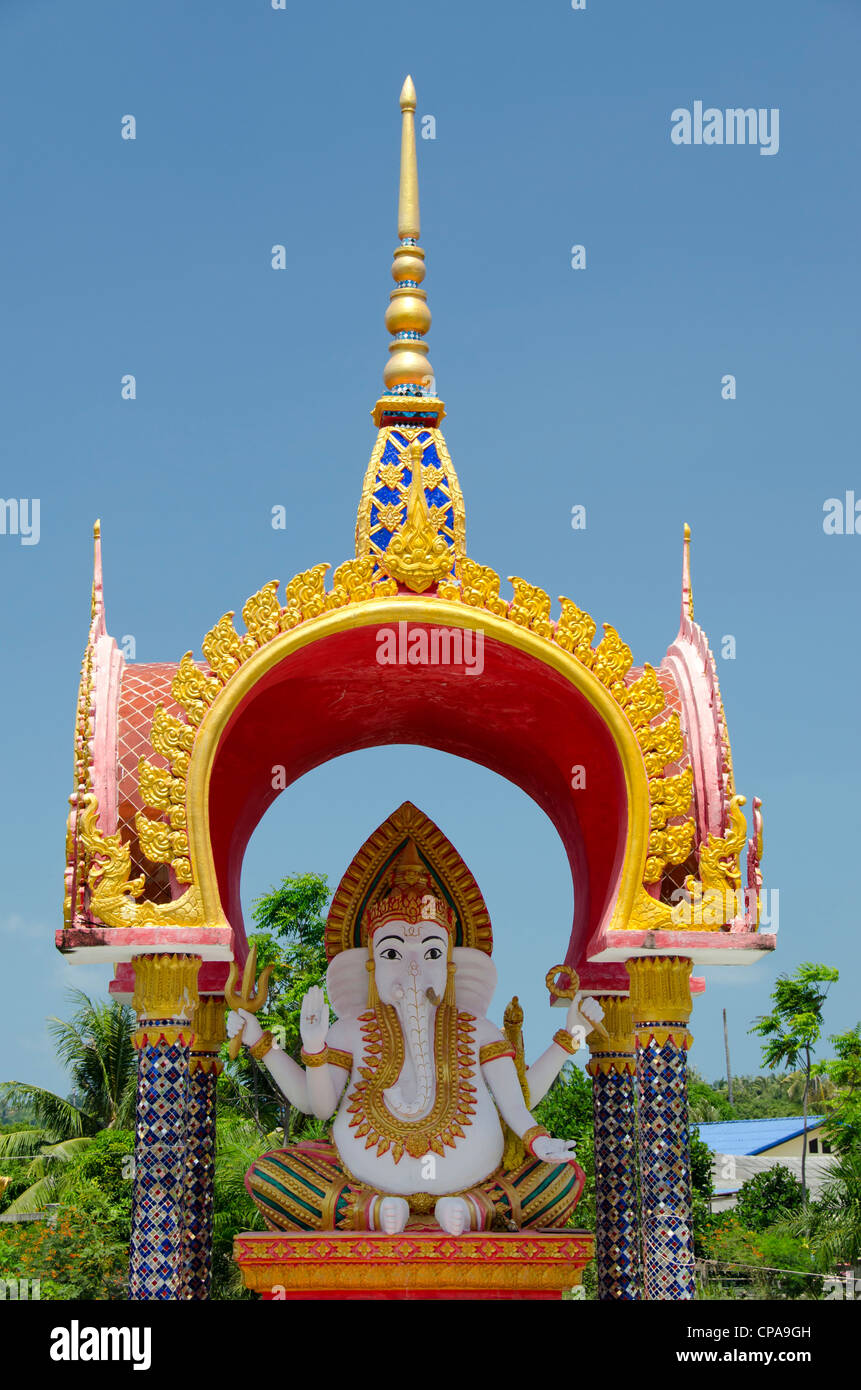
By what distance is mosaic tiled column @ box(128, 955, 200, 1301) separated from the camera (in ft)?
35.6

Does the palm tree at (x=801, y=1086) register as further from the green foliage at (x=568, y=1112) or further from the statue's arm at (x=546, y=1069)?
the statue's arm at (x=546, y=1069)

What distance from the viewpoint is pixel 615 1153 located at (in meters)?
12.9

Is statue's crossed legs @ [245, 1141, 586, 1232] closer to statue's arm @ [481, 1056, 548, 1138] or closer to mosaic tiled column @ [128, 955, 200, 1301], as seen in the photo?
statue's arm @ [481, 1056, 548, 1138]

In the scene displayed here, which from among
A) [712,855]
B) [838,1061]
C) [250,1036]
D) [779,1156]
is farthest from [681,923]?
[779,1156]

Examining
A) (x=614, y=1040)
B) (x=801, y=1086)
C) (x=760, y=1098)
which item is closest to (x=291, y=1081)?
(x=614, y=1040)

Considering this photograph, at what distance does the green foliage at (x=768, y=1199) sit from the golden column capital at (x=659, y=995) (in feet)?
60.6

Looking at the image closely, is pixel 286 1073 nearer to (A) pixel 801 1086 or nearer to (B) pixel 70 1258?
(B) pixel 70 1258

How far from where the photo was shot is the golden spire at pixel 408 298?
13.0 meters

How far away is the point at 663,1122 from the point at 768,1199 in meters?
19.5

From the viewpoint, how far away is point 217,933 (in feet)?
35.2

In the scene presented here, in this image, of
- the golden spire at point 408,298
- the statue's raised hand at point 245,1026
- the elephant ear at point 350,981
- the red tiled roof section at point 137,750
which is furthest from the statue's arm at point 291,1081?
the golden spire at point 408,298

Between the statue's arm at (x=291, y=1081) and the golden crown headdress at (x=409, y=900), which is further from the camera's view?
the golden crown headdress at (x=409, y=900)

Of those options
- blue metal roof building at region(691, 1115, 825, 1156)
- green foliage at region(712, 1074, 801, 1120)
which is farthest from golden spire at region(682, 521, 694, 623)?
green foliage at region(712, 1074, 801, 1120)
